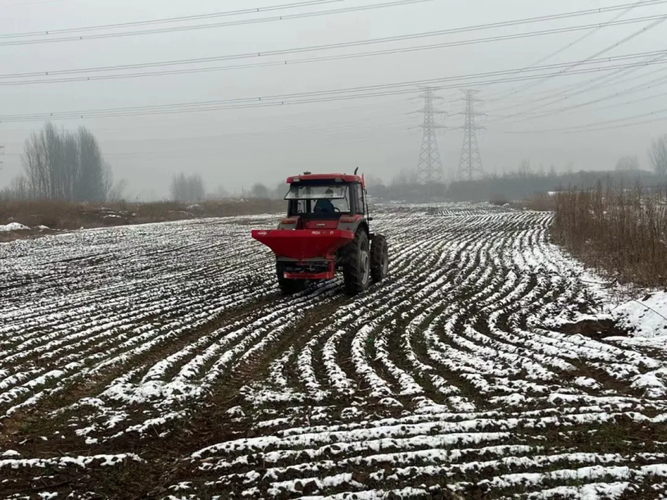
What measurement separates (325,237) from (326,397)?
4.37 metres

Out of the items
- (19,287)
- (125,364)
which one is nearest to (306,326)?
(125,364)

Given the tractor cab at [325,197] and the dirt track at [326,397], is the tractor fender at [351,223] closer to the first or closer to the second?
the tractor cab at [325,197]

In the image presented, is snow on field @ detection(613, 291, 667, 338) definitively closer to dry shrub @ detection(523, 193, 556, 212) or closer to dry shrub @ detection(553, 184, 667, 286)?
dry shrub @ detection(553, 184, 667, 286)

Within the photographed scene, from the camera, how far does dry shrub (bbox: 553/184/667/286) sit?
9.41m

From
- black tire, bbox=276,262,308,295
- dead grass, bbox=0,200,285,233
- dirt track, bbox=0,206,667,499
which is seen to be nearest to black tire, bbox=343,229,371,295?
dirt track, bbox=0,206,667,499

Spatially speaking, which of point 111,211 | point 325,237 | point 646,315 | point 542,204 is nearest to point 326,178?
point 325,237

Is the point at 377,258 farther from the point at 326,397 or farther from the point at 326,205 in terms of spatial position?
the point at 326,397

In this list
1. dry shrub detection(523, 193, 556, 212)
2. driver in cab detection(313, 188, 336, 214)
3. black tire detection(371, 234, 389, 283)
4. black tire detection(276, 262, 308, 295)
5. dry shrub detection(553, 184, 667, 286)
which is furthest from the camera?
dry shrub detection(523, 193, 556, 212)

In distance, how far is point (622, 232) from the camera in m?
11.4

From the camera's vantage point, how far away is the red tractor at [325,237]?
9149mm

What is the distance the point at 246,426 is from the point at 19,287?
28.6 ft

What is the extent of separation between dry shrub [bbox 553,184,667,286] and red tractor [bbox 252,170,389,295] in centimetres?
451

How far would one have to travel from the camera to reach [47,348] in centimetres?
648

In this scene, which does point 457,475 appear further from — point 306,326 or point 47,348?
point 47,348
